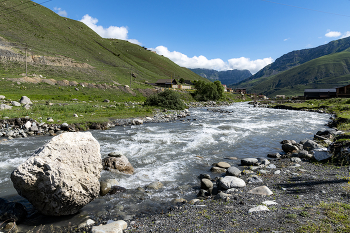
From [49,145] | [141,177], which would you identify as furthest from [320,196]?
[49,145]

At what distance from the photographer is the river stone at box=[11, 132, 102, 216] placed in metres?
6.87

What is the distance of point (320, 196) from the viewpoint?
7555mm

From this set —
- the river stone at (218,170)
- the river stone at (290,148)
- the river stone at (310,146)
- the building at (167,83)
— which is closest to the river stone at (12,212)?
the river stone at (218,170)

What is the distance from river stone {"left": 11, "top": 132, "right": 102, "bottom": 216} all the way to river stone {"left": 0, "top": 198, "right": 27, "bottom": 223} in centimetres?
55

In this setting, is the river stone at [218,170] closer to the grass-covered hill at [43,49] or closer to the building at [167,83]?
the grass-covered hill at [43,49]

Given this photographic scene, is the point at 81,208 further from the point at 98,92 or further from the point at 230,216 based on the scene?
the point at 98,92

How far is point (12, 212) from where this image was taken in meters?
7.16

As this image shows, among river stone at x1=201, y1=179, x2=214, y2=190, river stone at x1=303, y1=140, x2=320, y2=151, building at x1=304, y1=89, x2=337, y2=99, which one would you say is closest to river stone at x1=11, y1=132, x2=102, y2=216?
river stone at x1=201, y1=179, x2=214, y2=190

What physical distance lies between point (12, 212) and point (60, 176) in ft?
7.69

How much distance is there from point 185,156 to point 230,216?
9.22 meters

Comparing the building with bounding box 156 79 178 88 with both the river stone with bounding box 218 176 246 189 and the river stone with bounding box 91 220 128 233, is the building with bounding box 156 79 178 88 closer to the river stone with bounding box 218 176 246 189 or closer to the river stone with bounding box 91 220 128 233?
the river stone with bounding box 218 176 246 189

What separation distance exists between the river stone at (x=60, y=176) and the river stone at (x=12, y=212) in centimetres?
55

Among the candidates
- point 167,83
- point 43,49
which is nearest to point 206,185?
point 43,49

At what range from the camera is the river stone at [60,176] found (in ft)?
22.5
